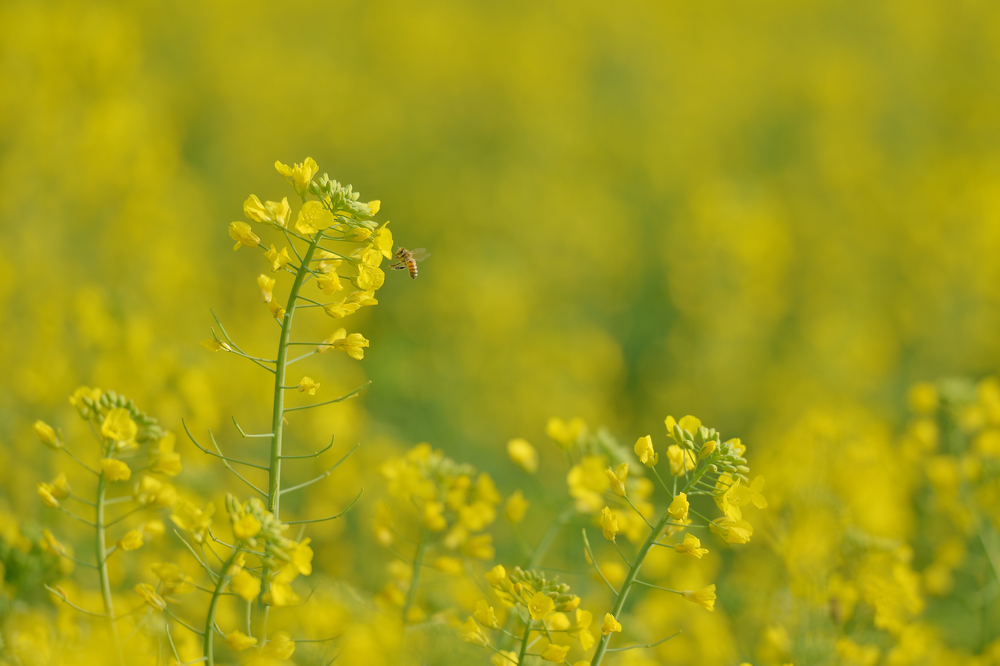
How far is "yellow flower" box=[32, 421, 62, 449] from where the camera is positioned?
1.70m

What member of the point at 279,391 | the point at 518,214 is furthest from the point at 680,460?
the point at 518,214

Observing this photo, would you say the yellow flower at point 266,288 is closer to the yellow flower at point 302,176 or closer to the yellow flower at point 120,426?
the yellow flower at point 302,176

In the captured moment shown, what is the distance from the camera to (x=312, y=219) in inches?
61.7

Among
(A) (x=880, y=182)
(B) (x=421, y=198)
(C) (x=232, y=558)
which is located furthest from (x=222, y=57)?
Answer: (C) (x=232, y=558)

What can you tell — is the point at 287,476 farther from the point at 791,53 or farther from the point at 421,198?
the point at 791,53

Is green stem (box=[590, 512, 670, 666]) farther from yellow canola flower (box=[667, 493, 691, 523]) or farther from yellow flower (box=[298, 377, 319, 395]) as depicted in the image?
yellow flower (box=[298, 377, 319, 395])

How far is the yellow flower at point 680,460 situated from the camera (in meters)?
1.65

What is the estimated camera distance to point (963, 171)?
25.5 ft

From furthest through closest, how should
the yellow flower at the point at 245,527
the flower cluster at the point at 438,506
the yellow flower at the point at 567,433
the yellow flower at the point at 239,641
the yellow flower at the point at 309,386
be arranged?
1. the yellow flower at the point at 567,433
2. the flower cluster at the point at 438,506
3. the yellow flower at the point at 309,386
4. the yellow flower at the point at 239,641
5. the yellow flower at the point at 245,527

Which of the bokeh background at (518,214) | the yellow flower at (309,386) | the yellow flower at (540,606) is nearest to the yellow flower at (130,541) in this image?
the yellow flower at (309,386)

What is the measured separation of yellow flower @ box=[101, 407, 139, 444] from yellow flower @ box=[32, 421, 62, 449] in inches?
7.3

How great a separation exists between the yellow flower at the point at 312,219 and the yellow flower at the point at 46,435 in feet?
2.64

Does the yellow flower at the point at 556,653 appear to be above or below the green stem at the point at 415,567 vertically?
below

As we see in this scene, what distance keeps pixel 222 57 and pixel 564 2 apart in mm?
7243
